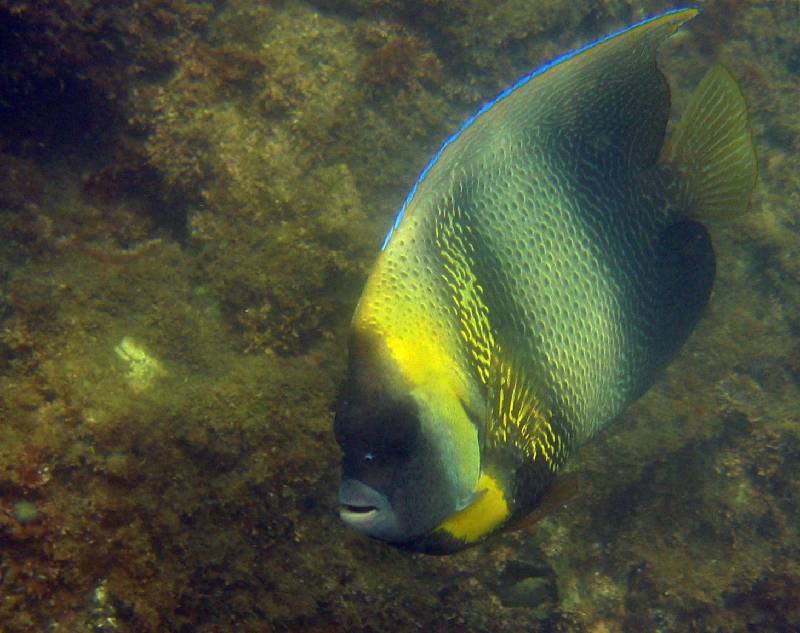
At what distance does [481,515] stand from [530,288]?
0.62 m

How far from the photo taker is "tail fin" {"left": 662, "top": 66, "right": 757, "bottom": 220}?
1.69 m

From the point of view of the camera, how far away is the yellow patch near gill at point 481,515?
1.25 metres

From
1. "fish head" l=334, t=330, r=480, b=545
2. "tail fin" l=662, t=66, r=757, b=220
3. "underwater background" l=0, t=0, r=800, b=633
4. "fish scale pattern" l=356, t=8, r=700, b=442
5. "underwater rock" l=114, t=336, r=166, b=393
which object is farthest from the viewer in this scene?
"underwater rock" l=114, t=336, r=166, b=393

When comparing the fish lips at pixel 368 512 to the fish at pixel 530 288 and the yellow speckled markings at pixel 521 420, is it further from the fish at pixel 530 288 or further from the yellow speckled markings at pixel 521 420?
the yellow speckled markings at pixel 521 420

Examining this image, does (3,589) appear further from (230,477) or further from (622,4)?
(622,4)

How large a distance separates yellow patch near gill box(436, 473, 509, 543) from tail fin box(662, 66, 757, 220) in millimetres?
1177

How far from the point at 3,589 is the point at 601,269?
2.57 meters

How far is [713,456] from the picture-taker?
3457mm

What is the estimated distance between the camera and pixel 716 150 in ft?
5.66

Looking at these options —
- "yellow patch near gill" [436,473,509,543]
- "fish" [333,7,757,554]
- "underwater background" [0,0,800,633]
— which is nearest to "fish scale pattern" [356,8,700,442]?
"fish" [333,7,757,554]

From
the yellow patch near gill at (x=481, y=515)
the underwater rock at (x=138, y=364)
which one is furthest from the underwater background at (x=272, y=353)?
the yellow patch near gill at (x=481, y=515)

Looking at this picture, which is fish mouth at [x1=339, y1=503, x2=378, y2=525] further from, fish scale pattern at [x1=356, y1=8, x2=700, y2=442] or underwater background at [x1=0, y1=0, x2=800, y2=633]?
underwater background at [x1=0, y1=0, x2=800, y2=633]

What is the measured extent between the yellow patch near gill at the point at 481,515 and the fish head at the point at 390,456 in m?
0.09

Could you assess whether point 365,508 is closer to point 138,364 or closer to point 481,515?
point 481,515
